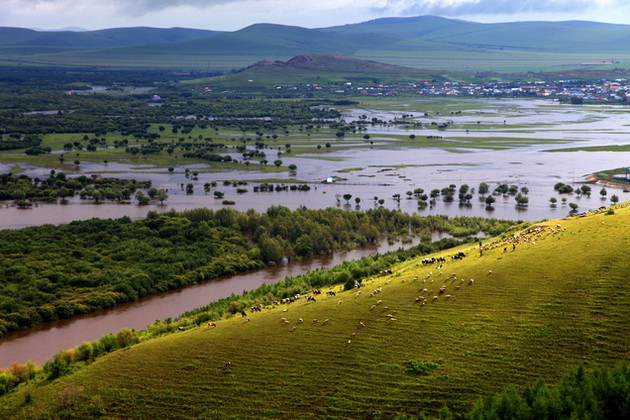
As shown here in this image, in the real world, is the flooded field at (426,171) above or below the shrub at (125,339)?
below

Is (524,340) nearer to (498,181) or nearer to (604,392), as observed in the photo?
(604,392)

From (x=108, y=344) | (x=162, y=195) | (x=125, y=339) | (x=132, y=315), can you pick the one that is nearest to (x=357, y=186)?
(x=162, y=195)

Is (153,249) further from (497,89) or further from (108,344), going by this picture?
(497,89)

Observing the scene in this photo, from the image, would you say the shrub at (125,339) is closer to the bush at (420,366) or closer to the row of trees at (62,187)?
the bush at (420,366)

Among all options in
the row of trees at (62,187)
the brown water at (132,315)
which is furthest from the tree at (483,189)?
the row of trees at (62,187)

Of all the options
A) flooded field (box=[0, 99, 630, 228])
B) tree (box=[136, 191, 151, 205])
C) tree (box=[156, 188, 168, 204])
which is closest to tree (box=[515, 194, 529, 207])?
flooded field (box=[0, 99, 630, 228])

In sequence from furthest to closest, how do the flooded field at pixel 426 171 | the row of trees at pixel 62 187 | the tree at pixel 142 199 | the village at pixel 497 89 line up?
the village at pixel 497 89
the row of trees at pixel 62 187
the tree at pixel 142 199
the flooded field at pixel 426 171

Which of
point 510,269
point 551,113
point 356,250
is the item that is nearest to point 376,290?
point 510,269
